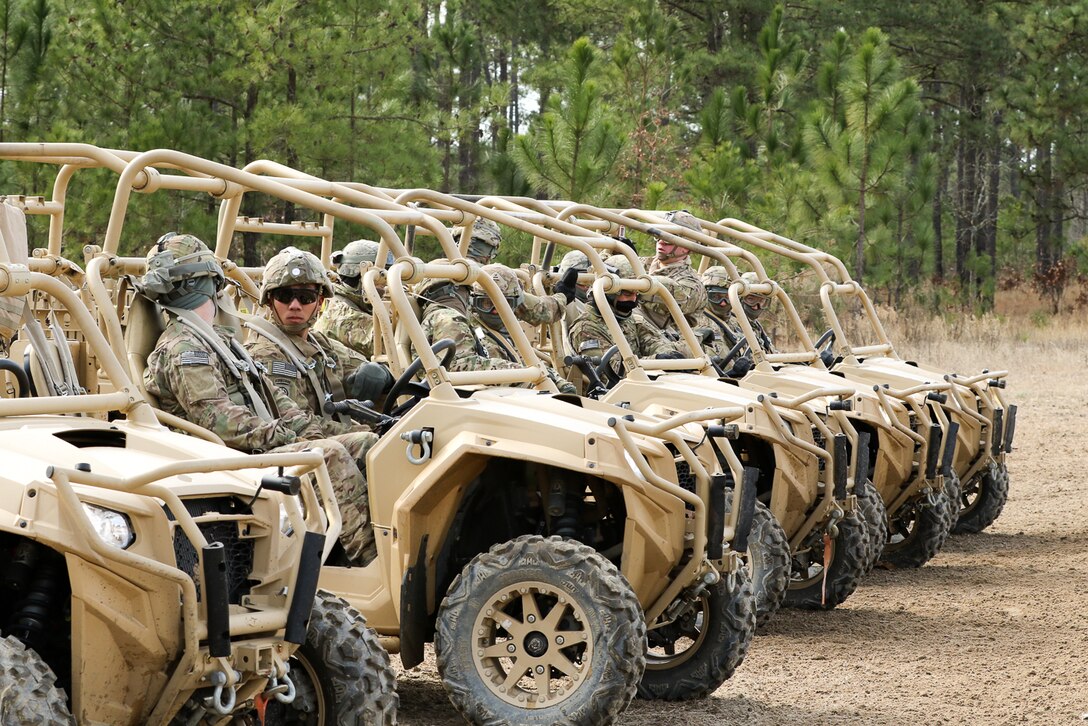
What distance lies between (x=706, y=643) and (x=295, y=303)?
204cm

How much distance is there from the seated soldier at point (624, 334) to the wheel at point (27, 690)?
499 centimetres

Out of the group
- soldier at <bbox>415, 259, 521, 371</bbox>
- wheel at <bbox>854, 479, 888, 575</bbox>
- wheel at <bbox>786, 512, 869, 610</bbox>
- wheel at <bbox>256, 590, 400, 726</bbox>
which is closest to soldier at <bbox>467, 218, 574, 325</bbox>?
soldier at <bbox>415, 259, 521, 371</bbox>

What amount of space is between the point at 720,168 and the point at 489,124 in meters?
4.15

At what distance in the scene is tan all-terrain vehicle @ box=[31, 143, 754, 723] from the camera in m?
5.23

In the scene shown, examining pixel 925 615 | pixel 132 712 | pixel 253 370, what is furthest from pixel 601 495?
pixel 925 615

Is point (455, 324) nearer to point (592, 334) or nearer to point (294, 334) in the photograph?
point (294, 334)

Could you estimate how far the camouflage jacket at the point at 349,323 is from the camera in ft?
25.8

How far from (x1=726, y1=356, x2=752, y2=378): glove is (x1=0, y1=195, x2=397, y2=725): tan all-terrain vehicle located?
17.0 ft

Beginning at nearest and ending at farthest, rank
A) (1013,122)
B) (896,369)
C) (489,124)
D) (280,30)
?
1. (896,369)
2. (280,30)
3. (489,124)
4. (1013,122)

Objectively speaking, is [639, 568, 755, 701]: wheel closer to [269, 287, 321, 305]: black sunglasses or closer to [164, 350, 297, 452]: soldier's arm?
[164, 350, 297, 452]: soldier's arm

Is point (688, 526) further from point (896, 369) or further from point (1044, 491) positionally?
point (1044, 491)

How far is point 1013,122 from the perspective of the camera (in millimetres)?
25203

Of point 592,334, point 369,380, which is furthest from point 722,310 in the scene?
point 369,380

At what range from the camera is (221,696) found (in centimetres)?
378
